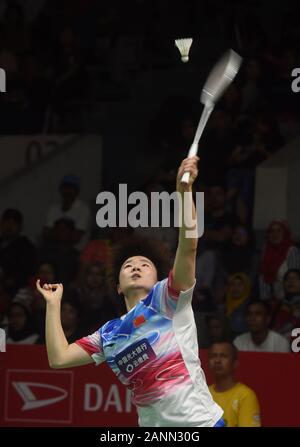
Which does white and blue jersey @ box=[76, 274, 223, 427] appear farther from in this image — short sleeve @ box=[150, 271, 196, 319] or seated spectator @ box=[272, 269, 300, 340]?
seated spectator @ box=[272, 269, 300, 340]

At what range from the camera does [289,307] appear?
9875 millimetres

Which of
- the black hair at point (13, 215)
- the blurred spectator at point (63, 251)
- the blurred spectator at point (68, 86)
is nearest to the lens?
the blurred spectator at point (63, 251)

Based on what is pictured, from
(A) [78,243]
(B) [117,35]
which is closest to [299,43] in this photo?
(B) [117,35]

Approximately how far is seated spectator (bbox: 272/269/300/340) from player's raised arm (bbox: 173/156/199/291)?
383 cm

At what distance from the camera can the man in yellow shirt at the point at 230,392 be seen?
8.61m

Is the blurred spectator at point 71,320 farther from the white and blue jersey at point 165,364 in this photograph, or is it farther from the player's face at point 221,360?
the white and blue jersey at point 165,364

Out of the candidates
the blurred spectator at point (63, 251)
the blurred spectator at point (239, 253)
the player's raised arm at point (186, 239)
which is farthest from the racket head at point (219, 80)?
the blurred spectator at point (63, 251)

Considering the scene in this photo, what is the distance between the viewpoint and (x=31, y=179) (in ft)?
39.8

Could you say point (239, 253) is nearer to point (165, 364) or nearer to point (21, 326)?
point (21, 326)

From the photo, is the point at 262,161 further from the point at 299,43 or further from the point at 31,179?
the point at 31,179

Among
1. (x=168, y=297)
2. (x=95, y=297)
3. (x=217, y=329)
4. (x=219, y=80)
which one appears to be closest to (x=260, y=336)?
(x=217, y=329)

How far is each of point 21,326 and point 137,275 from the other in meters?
3.88
